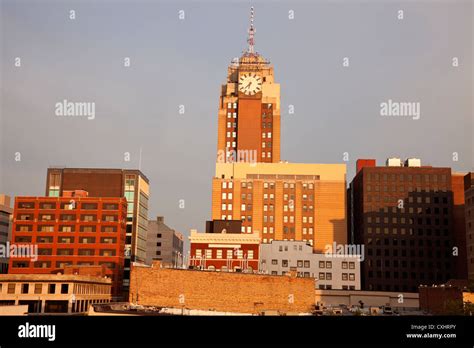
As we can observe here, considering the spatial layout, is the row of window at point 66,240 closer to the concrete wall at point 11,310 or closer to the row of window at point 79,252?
the row of window at point 79,252

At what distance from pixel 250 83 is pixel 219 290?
110m

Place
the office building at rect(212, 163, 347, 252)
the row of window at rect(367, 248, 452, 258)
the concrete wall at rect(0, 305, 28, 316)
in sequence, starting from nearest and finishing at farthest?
the concrete wall at rect(0, 305, 28, 316) < the office building at rect(212, 163, 347, 252) < the row of window at rect(367, 248, 452, 258)

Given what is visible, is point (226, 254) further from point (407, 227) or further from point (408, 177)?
A: point (408, 177)

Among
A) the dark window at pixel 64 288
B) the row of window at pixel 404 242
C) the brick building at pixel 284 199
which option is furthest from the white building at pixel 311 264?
the dark window at pixel 64 288

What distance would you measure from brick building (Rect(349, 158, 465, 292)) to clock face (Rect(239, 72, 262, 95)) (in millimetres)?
43429

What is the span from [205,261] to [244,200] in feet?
159

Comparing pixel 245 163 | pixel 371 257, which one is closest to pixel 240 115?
pixel 245 163

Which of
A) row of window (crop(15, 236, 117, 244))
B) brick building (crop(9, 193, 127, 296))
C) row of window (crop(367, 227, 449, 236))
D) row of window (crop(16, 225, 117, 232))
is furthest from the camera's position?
row of window (crop(367, 227, 449, 236))

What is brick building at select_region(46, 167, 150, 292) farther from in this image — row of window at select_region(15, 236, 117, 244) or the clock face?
the clock face

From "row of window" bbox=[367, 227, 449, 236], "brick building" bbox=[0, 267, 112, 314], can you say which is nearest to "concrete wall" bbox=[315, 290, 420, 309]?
"row of window" bbox=[367, 227, 449, 236]

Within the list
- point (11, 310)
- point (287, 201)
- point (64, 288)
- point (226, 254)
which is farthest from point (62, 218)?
point (11, 310)

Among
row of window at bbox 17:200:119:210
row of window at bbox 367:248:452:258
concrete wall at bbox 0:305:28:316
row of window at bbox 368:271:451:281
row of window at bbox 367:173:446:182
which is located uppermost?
row of window at bbox 367:173:446:182

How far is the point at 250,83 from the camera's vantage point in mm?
190000

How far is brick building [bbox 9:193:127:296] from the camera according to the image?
13275cm
